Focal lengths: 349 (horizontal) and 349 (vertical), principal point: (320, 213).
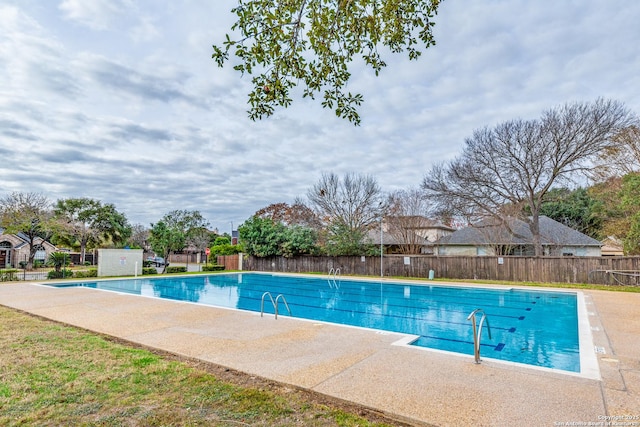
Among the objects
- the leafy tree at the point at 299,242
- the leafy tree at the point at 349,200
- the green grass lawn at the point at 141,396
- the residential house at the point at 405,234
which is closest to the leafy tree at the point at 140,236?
the leafy tree at the point at 349,200

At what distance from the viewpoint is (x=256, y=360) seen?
4285 millimetres

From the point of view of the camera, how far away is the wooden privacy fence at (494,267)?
14.0 metres

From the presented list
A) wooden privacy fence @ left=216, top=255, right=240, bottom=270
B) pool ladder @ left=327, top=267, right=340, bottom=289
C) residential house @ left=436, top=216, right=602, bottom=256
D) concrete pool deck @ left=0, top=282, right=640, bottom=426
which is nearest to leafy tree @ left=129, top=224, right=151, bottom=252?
wooden privacy fence @ left=216, top=255, right=240, bottom=270

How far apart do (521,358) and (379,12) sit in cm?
557

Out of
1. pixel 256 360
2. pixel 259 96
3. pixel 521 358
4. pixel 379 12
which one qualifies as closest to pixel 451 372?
pixel 256 360

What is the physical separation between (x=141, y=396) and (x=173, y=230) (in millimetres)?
18954

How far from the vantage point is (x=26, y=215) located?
70.6 feet

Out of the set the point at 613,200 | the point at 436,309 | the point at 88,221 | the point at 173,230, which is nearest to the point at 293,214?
the point at 173,230

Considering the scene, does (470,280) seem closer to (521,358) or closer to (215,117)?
(521,358)

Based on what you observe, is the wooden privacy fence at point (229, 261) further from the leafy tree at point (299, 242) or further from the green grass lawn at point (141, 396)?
the green grass lawn at point (141, 396)

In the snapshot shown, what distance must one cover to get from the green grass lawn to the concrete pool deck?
0.31 m

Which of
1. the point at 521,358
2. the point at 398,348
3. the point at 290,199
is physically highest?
the point at 290,199

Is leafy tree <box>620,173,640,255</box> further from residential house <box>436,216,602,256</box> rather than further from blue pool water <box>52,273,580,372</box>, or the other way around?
residential house <box>436,216,602,256</box>

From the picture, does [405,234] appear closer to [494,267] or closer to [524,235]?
[524,235]
